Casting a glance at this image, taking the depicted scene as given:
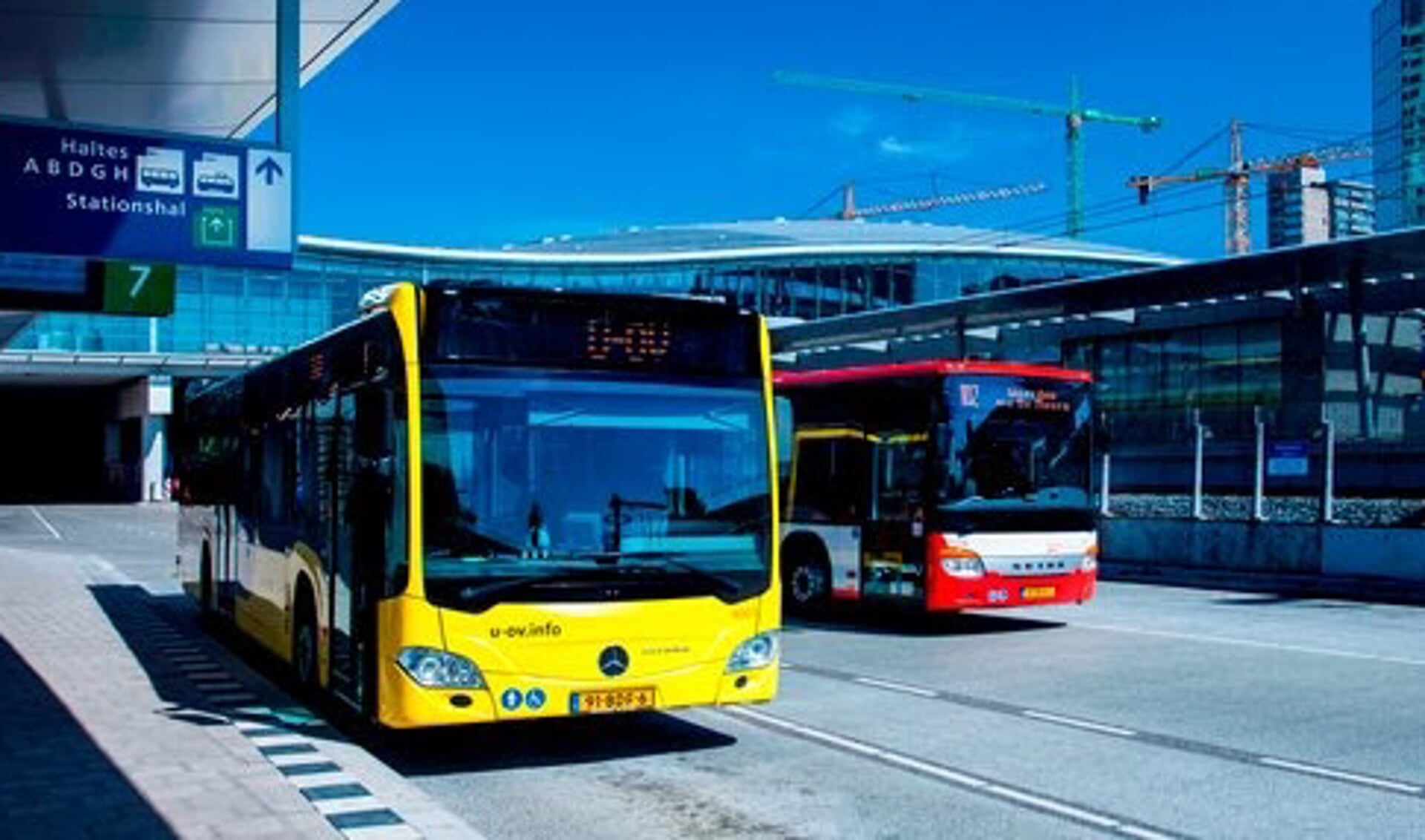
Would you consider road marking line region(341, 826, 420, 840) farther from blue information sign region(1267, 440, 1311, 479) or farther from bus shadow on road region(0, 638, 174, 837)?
blue information sign region(1267, 440, 1311, 479)

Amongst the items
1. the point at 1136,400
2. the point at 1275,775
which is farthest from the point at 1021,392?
the point at 1136,400

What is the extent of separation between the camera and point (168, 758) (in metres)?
8.17

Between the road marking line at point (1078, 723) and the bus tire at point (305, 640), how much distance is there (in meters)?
4.99

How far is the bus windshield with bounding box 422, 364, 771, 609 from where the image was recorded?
7.98m

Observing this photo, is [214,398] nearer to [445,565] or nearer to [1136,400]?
[445,565]

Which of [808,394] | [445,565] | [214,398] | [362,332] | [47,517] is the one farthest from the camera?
[47,517]

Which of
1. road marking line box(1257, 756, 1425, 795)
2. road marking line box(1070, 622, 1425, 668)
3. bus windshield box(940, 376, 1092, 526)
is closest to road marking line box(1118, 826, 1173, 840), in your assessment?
road marking line box(1257, 756, 1425, 795)

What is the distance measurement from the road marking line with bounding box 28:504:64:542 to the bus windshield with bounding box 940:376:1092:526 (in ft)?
91.0

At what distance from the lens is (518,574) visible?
7961 millimetres

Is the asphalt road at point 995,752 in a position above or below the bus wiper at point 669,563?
below

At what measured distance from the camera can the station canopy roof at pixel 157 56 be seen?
11680mm

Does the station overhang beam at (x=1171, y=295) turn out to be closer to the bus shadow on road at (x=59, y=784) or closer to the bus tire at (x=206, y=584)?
the bus tire at (x=206, y=584)

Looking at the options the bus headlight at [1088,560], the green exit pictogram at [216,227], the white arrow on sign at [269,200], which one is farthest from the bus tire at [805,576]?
the green exit pictogram at [216,227]

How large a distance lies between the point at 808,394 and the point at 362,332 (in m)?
8.93
